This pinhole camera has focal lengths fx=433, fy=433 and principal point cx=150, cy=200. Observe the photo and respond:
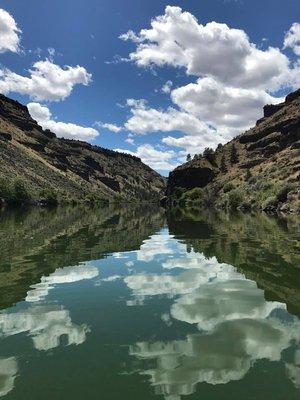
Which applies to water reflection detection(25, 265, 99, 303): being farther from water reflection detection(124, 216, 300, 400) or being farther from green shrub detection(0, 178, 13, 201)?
green shrub detection(0, 178, 13, 201)

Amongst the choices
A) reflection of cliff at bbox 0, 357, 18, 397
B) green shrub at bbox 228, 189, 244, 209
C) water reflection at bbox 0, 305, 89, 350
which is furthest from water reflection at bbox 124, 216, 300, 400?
green shrub at bbox 228, 189, 244, 209

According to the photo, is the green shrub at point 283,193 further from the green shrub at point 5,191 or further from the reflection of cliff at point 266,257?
the green shrub at point 5,191

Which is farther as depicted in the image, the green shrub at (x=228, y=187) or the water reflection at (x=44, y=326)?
the green shrub at (x=228, y=187)

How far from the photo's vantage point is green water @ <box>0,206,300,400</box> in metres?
9.73

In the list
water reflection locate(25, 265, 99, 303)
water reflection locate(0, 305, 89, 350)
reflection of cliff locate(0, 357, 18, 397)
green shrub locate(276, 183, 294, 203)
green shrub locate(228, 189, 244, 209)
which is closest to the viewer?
reflection of cliff locate(0, 357, 18, 397)

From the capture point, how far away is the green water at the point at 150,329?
9.73 metres

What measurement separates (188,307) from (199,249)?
17.9 m

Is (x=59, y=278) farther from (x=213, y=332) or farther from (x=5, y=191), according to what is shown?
(x=5, y=191)

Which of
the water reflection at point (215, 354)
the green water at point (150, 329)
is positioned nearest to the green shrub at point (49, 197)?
the green water at point (150, 329)

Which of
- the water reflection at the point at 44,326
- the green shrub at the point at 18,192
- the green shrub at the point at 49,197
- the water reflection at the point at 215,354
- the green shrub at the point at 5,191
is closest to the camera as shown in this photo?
the water reflection at the point at 215,354

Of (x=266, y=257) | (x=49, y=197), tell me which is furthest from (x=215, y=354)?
(x=49, y=197)

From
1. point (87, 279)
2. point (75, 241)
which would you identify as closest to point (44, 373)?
point (87, 279)

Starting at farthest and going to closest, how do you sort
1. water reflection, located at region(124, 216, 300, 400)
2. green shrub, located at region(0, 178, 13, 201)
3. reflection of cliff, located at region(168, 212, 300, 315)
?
green shrub, located at region(0, 178, 13, 201)
reflection of cliff, located at region(168, 212, 300, 315)
water reflection, located at region(124, 216, 300, 400)

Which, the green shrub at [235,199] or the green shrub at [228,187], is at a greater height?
the green shrub at [228,187]
